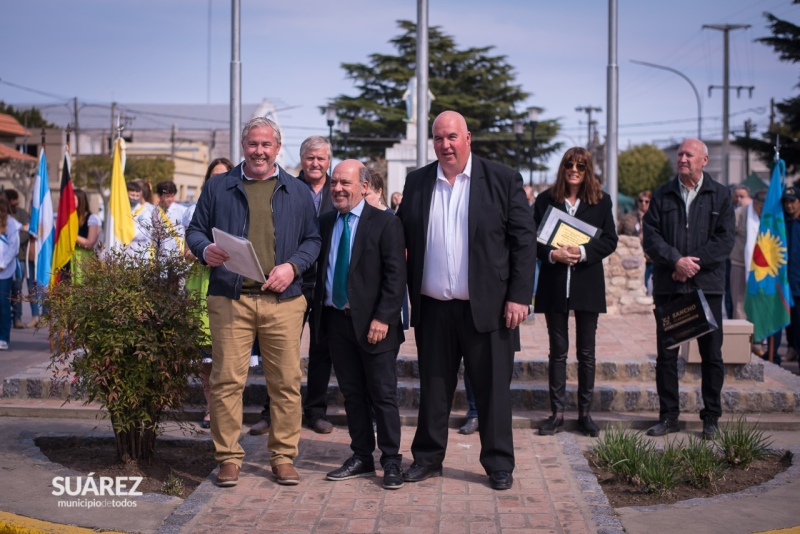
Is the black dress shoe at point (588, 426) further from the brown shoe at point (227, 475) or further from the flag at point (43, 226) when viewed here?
the flag at point (43, 226)

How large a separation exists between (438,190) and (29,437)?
3.79 m

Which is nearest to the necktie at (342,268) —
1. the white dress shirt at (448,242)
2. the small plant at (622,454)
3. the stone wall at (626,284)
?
the white dress shirt at (448,242)

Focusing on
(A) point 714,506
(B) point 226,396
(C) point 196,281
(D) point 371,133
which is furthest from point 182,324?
(D) point 371,133

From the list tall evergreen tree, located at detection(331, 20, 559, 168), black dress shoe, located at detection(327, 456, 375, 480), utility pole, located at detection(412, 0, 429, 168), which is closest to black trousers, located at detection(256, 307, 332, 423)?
black dress shoe, located at detection(327, 456, 375, 480)

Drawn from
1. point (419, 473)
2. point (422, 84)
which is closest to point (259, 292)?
point (419, 473)

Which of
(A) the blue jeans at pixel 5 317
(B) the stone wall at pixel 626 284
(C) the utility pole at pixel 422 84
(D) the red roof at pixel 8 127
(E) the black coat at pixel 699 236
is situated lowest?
(A) the blue jeans at pixel 5 317

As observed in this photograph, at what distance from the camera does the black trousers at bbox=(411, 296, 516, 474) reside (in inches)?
239

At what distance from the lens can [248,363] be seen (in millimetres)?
6078

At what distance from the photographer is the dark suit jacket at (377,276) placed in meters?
6.05

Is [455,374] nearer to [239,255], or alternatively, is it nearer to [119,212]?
[239,255]

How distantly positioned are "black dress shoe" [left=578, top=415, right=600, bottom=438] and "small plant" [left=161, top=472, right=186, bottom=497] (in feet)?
10.4

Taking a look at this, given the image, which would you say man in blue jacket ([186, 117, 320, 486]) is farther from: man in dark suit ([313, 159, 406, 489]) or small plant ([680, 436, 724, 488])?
small plant ([680, 436, 724, 488])

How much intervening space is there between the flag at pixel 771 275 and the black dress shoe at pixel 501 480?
6.26 meters

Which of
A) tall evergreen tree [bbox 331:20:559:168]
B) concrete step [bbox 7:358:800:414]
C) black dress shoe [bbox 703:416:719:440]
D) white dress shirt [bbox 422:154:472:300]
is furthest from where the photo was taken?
tall evergreen tree [bbox 331:20:559:168]
